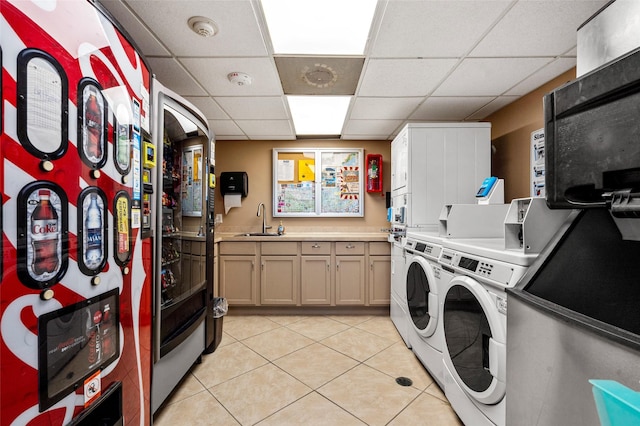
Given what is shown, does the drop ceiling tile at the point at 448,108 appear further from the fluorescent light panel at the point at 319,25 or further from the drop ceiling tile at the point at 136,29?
the drop ceiling tile at the point at 136,29

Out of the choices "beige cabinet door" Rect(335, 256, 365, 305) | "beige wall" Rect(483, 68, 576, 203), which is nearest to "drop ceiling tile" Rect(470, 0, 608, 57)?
"beige wall" Rect(483, 68, 576, 203)

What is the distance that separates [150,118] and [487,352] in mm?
2103

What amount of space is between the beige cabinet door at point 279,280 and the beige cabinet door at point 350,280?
1.69 feet

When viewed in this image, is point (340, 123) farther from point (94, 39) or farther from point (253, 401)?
point (253, 401)

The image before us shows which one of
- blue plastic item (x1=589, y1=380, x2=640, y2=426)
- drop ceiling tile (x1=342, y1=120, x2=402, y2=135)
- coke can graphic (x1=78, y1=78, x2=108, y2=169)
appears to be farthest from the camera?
drop ceiling tile (x1=342, y1=120, x2=402, y2=135)

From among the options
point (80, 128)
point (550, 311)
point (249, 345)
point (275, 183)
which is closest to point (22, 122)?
point (80, 128)

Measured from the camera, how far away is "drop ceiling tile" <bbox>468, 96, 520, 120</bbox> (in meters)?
2.56

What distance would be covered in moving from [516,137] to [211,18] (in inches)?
111

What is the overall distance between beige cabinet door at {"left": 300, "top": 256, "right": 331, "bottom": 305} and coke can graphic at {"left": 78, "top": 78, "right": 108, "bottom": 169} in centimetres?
250

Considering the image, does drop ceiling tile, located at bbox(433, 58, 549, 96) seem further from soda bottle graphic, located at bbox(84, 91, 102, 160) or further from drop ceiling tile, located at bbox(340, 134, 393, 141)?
soda bottle graphic, located at bbox(84, 91, 102, 160)

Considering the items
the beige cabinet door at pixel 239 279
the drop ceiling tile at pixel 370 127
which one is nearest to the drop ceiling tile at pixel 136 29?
the drop ceiling tile at pixel 370 127

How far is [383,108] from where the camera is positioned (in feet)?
8.93

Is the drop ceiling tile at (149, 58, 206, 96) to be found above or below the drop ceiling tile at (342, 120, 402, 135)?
above

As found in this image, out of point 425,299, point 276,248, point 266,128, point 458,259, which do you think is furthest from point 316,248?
point 458,259
